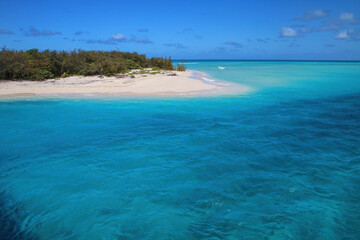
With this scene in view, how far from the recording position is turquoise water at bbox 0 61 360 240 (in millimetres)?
4227

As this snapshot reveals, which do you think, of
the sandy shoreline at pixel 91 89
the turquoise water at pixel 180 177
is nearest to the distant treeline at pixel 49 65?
the sandy shoreline at pixel 91 89

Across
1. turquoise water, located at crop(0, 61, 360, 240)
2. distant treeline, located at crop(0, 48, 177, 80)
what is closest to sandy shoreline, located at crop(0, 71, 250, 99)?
distant treeline, located at crop(0, 48, 177, 80)

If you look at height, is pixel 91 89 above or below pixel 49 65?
below

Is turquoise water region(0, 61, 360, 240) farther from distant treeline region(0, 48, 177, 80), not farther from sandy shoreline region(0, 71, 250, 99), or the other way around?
distant treeline region(0, 48, 177, 80)

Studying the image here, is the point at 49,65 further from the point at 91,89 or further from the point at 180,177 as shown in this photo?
the point at 180,177

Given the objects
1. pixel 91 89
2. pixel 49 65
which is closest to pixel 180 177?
pixel 91 89

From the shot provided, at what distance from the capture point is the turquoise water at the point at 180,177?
4227 mm

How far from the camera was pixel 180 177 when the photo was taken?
5.81 metres

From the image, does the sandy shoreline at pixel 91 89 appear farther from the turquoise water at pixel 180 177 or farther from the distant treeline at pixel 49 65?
the turquoise water at pixel 180 177

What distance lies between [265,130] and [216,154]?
3.13 metres

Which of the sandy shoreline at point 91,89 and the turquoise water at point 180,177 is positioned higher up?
the sandy shoreline at point 91,89

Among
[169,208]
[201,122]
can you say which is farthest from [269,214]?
[201,122]

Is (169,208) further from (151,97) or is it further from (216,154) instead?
(151,97)

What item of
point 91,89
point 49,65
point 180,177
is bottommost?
point 180,177
